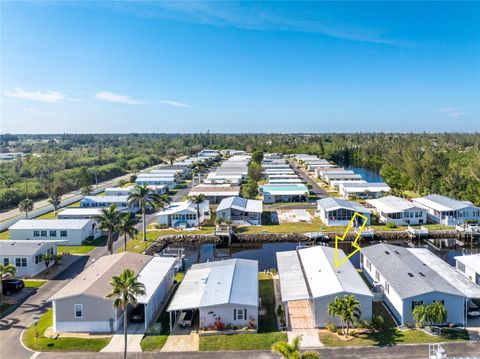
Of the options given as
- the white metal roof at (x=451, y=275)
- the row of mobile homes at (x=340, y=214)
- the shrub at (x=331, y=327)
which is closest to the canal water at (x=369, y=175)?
the row of mobile homes at (x=340, y=214)

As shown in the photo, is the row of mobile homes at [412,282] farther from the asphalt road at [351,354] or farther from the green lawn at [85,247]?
the green lawn at [85,247]

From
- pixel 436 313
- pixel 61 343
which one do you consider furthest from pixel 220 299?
pixel 436 313

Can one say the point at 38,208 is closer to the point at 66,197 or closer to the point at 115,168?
the point at 66,197

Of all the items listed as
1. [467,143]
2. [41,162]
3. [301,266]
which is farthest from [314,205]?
[467,143]

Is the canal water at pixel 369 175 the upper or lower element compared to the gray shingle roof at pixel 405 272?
upper

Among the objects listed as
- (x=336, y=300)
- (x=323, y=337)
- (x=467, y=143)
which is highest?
(x=467, y=143)

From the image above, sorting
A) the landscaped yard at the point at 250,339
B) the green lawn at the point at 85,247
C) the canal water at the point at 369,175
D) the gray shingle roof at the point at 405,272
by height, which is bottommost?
the landscaped yard at the point at 250,339

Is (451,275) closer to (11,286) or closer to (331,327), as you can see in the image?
(331,327)
